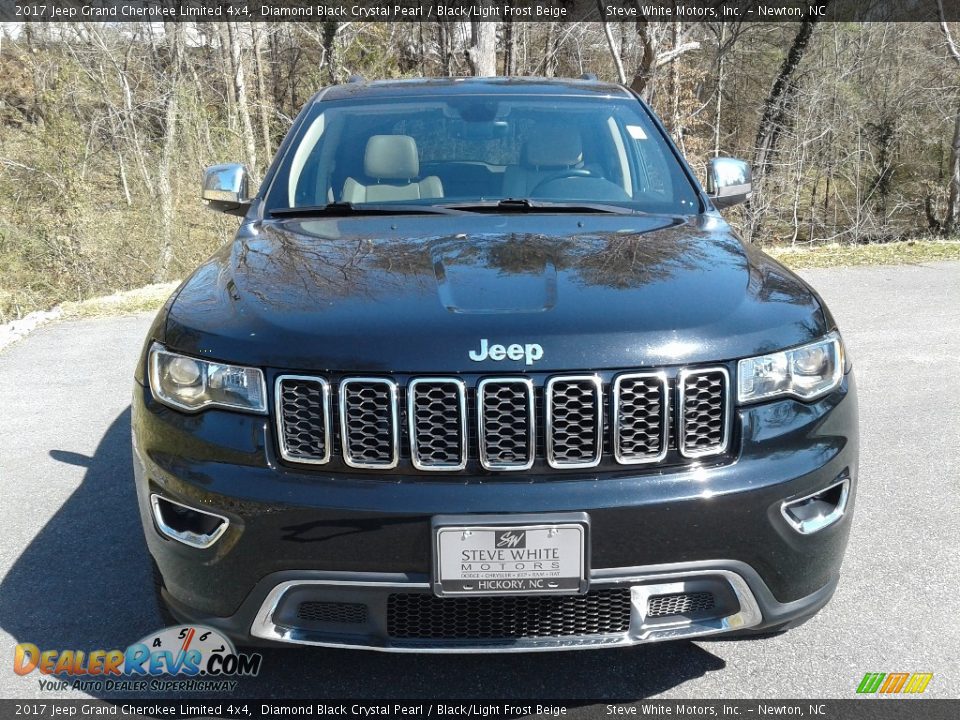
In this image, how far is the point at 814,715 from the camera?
2590 mm

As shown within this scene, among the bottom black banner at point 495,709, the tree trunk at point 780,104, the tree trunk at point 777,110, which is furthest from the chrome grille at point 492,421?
the tree trunk at point 780,104

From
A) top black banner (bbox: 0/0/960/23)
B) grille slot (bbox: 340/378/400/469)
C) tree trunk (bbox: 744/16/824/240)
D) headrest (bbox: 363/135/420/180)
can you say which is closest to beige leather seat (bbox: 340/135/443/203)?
headrest (bbox: 363/135/420/180)

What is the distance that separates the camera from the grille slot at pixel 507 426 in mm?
2250

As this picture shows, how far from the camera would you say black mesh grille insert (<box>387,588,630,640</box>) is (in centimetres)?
231

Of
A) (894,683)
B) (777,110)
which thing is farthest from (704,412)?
(777,110)

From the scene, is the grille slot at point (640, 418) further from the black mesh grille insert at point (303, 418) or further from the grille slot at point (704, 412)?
the black mesh grille insert at point (303, 418)

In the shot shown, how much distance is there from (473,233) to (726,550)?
134 centimetres

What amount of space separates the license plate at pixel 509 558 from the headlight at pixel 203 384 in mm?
606

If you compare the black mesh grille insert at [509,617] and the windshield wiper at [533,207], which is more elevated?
the windshield wiper at [533,207]

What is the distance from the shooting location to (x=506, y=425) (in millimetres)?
2262

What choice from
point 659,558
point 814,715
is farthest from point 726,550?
point 814,715

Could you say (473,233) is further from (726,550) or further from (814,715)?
(814,715)

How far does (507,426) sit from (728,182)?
7.42 feet

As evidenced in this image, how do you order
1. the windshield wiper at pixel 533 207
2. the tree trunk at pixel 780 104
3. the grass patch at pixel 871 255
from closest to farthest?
the windshield wiper at pixel 533 207 < the grass patch at pixel 871 255 < the tree trunk at pixel 780 104
